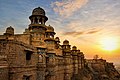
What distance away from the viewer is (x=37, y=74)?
17406 mm

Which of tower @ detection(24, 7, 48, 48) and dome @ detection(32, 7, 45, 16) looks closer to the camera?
tower @ detection(24, 7, 48, 48)

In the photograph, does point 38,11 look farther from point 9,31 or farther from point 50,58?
point 50,58

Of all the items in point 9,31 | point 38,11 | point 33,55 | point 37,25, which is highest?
point 38,11

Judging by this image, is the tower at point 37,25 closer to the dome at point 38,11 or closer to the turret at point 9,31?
the dome at point 38,11

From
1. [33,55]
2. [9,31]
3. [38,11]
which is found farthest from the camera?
[9,31]

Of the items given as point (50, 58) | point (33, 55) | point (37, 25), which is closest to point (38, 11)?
point (37, 25)

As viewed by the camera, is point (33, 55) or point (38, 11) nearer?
point (33, 55)

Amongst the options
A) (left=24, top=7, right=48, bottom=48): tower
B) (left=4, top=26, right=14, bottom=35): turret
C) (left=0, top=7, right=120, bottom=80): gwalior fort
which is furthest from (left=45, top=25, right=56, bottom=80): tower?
(left=4, top=26, right=14, bottom=35): turret

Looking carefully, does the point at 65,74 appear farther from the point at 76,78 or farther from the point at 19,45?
the point at 19,45

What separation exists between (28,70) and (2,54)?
3.94 metres

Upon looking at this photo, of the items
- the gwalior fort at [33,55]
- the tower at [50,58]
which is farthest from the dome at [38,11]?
the tower at [50,58]

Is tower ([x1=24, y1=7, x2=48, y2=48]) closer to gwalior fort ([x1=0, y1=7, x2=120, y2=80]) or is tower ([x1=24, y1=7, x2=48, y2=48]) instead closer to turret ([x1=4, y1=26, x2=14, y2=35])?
gwalior fort ([x1=0, y1=7, x2=120, y2=80])

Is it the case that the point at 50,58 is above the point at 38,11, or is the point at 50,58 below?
below

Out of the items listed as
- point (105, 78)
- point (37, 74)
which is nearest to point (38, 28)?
point (37, 74)
